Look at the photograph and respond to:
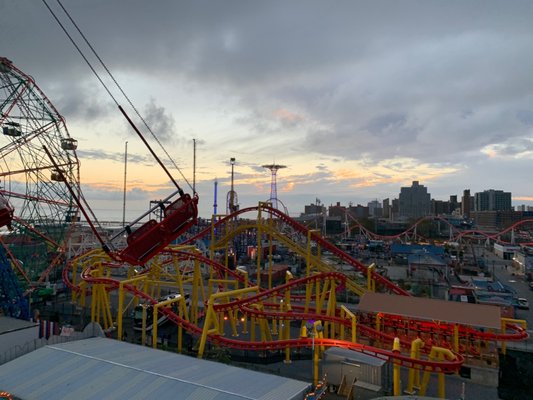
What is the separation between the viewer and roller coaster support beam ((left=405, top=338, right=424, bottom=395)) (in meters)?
15.8

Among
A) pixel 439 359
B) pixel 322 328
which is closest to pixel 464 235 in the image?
pixel 439 359

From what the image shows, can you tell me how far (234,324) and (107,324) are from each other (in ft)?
27.7

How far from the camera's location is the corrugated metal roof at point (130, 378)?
41.3 ft

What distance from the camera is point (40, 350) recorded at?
52.8 ft

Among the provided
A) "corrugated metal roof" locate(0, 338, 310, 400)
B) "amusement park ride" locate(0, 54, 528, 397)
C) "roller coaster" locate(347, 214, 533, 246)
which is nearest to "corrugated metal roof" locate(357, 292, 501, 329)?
"amusement park ride" locate(0, 54, 528, 397)

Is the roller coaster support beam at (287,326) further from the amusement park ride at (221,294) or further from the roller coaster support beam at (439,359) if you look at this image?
the roller coaster support beam at (439,359)

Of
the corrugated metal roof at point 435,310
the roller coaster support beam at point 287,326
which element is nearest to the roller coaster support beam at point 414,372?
the corrugated metal roof at point 435,310

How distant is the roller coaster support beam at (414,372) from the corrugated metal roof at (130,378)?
4822mm

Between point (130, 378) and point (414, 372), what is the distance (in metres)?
11.8

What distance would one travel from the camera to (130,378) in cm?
1347

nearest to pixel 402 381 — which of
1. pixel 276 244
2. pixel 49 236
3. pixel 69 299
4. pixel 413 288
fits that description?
pixel 413 288

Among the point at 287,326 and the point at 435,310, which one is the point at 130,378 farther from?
the point at 435,310

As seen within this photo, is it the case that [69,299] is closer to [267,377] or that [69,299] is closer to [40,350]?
[40,350]

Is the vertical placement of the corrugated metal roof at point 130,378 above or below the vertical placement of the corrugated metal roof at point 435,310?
below
